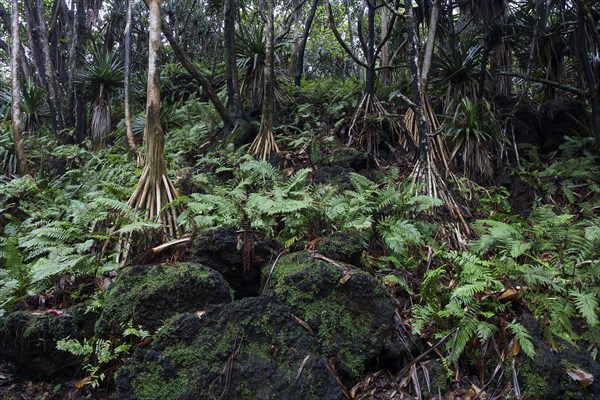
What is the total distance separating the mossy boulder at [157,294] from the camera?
11.2ft

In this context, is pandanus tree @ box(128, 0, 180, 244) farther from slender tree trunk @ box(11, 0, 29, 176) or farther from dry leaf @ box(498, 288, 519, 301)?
slender tree trunk @ box(11, 0, 29, 176)

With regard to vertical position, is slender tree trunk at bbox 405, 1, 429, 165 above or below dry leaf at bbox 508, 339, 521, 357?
above

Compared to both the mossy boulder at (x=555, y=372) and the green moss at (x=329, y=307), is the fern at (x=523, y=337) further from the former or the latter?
the green moss at (x=329, y=307)

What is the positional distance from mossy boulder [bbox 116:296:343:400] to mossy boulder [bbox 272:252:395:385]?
0.28 m

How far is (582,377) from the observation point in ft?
10.7

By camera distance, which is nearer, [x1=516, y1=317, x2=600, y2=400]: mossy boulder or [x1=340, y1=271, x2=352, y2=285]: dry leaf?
[x1=516, y1=317, x2=600, y2=400]: mossy boulder

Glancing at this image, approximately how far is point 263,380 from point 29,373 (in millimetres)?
2120

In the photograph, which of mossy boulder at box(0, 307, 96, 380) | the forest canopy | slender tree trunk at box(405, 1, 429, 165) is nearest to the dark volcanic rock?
the forest canopy

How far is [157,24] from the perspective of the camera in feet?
18.2

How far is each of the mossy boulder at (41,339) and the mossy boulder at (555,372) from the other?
11.3 ft

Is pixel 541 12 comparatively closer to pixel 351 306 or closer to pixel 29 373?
pixel 351 306

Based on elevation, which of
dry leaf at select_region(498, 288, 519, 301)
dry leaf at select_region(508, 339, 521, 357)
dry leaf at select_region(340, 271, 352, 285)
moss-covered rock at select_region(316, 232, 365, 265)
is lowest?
dry leaf at select_region(508, 339, 521, 357)

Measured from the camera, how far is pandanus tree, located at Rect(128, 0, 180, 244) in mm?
4832

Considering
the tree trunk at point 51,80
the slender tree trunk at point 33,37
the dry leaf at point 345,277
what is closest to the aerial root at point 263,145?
the dry leaf at point 345,277
